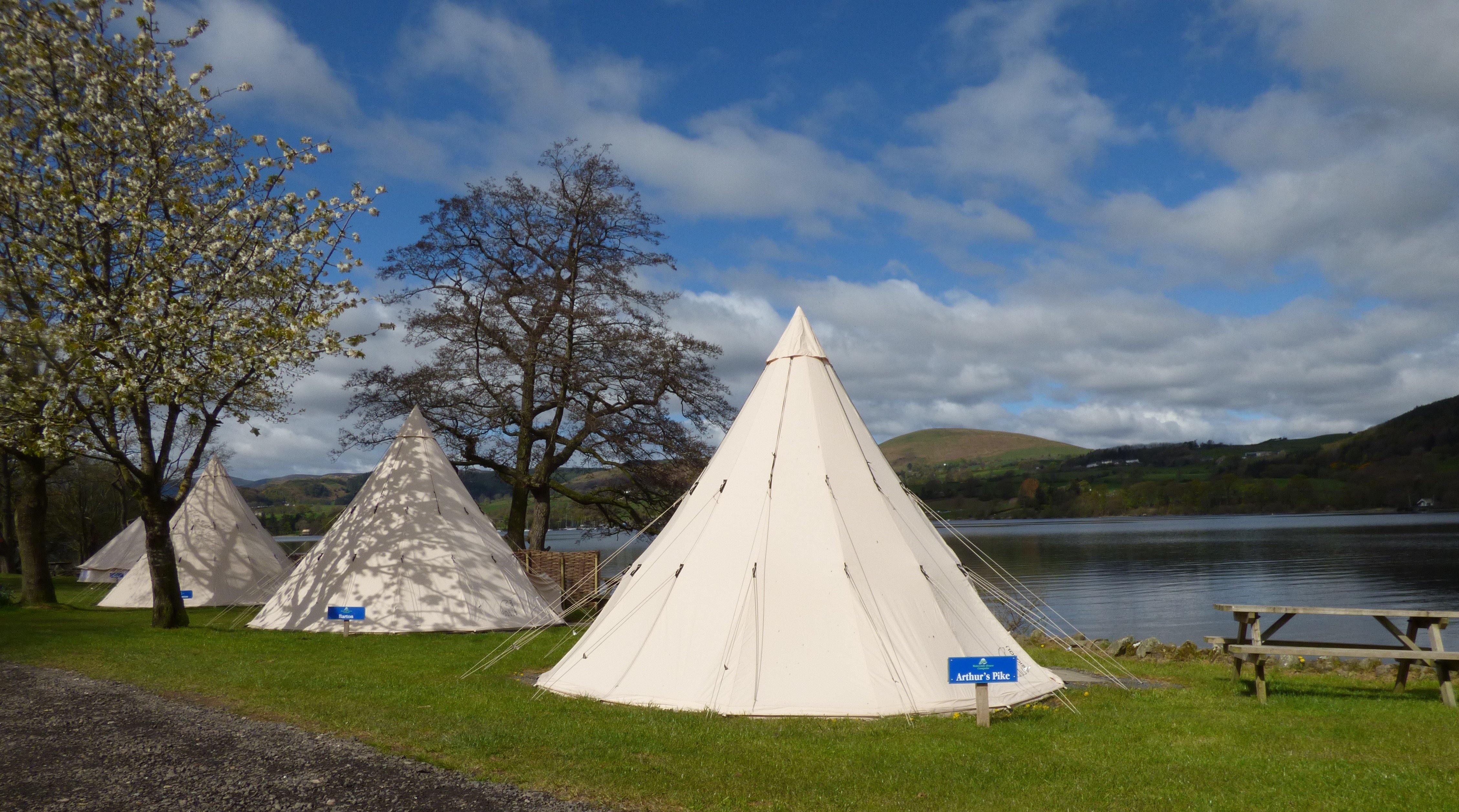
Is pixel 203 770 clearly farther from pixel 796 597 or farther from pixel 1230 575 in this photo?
pixel 1230 575

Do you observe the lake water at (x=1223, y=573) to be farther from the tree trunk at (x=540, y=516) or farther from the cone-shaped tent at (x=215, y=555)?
the cone-shaped tent at (x=215, y=555)

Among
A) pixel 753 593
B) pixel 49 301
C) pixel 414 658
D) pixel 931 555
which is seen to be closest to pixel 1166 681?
pixel 931 555

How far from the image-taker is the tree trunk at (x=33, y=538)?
74.9 feet

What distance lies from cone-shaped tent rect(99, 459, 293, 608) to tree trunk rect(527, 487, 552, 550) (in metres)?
7.08

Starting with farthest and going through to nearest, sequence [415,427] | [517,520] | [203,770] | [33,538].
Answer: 1. [517,520]
2. [33,538]
3. [415,427]
4. [203,770]

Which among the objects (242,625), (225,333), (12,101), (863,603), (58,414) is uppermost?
(12,101)

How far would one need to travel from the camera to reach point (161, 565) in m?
18.3

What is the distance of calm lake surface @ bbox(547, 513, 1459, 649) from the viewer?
28312mm

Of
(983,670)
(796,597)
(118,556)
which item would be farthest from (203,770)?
(118,556)

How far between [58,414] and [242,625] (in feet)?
19.6

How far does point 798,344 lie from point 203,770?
8021 millimetres

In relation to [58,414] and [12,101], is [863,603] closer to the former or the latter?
[58,414]

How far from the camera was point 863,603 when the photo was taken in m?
9.87

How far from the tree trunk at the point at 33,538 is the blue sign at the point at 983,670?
2368 centimetres
